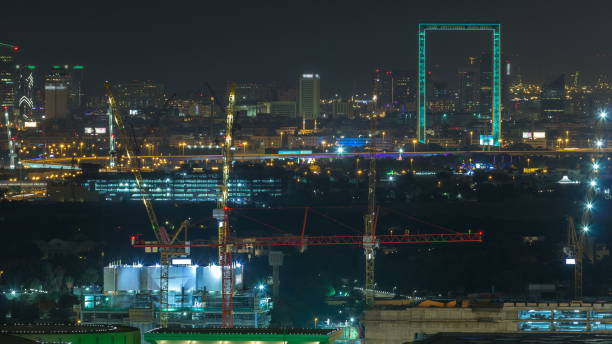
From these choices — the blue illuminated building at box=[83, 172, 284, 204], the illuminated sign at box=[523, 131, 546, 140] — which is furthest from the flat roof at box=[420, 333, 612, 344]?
the illuminated sign at box=[523, 131, 546, 140]

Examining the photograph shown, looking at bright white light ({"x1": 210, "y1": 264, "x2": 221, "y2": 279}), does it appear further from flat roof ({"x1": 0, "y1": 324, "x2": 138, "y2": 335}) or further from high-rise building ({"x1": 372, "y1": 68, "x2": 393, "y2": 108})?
high-rise building ({"x1": 372, "y1": 68, "x2": 393, "y2": 108})

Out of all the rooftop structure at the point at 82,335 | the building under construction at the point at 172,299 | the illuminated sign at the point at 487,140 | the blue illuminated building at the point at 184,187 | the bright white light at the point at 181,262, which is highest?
the illuminated sign at the point at 487,140

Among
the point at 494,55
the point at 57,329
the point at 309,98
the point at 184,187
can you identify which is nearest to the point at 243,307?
the point at 57,329

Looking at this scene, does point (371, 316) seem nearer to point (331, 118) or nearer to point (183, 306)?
point (183, 306)

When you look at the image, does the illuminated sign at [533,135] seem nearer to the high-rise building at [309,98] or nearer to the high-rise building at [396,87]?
the high-rise building at [396,87]

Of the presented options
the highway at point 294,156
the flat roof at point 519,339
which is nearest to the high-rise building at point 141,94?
the highway at point 294,156

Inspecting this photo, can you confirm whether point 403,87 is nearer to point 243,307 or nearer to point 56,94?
point 56,94

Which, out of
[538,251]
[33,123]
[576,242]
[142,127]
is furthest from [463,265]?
[33,123]
